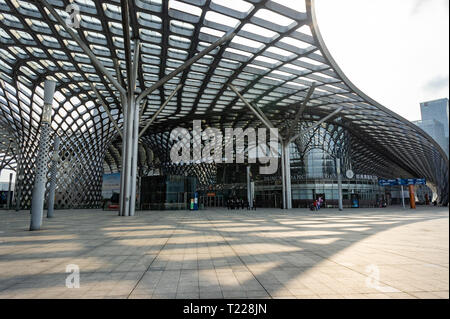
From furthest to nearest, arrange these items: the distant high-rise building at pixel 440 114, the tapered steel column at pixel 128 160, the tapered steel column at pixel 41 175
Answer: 1. the tapered steel column at pixel 128 160
2. the tapered steel column at pixel 41 175
3. the distant high-rise building at pixel 440 114

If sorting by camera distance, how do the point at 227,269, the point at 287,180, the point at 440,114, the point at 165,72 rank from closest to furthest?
the point at 440,114
the point at 227,269
the point at 165,72
the point at 287,180

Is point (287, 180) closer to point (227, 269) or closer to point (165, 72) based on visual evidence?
point (165, 72)

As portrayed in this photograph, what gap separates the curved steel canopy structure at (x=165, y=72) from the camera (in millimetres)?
15649

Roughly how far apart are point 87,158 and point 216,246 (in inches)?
1464

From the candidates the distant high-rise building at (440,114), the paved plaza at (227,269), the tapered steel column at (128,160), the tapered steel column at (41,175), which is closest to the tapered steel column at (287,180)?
the tapered steel column at (128,160)

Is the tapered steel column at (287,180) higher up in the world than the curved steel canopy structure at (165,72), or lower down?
lower down

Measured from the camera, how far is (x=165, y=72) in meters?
23.4

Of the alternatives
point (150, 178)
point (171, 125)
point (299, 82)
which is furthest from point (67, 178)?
Answer: point (299, 82)

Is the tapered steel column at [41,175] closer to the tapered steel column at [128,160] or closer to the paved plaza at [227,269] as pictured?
the paved plaza at [227,269]

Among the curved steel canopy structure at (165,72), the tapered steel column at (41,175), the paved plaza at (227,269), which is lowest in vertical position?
the paved plaza at (227,269)

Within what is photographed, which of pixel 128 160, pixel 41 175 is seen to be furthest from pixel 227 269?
pixel 128 160

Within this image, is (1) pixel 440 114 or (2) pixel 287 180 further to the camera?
(2) pixel 287 180

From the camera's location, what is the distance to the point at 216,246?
22.1ft

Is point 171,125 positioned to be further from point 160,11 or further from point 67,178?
point 160,11
